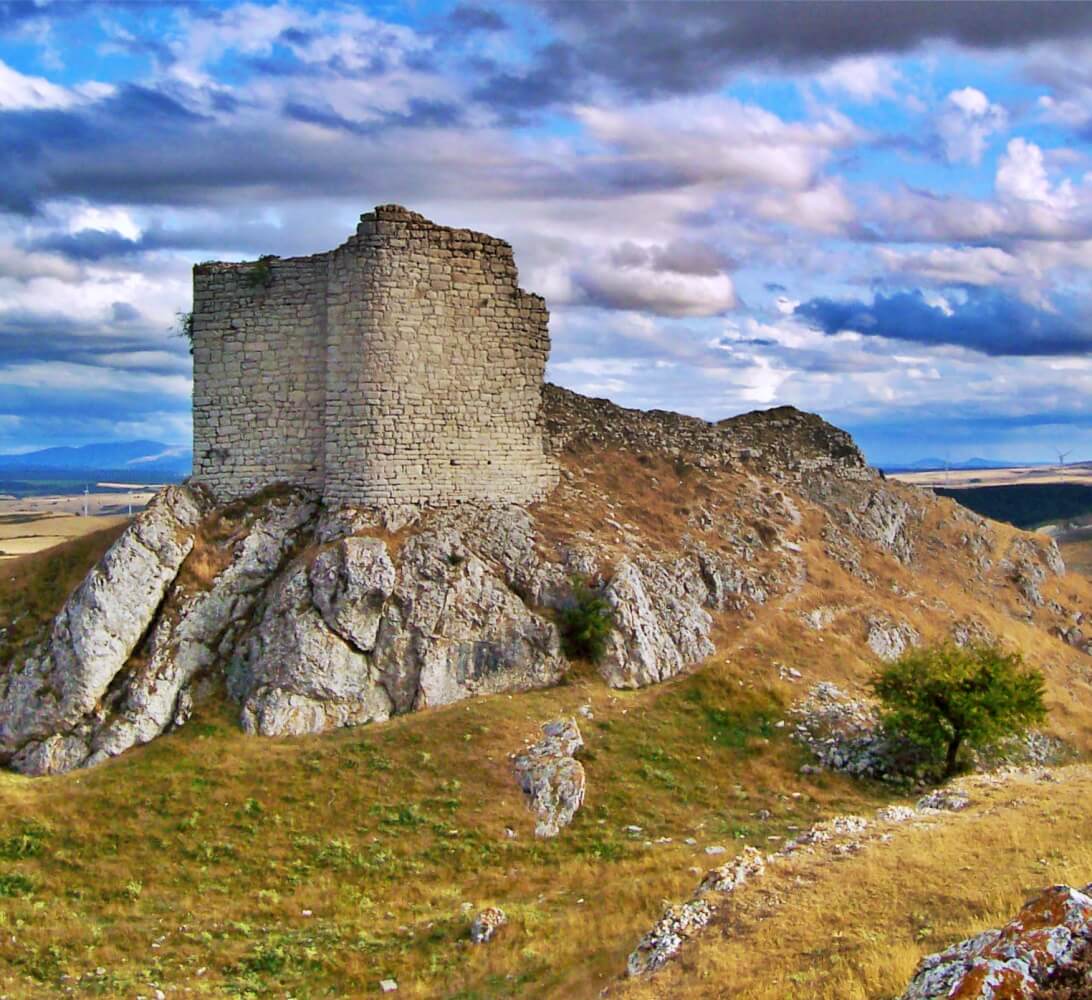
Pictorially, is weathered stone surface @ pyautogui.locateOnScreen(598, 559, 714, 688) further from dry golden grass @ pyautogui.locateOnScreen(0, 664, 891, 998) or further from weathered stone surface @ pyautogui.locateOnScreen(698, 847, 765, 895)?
weathered stone surface @ pyautogui.locateOnScreen(698, 847, 765, 895)

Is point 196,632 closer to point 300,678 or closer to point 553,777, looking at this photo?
point 300,678

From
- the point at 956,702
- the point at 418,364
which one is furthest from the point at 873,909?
the point at 418,364

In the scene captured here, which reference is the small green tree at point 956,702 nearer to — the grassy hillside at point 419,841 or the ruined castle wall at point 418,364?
the grassy hillside at point 419,841

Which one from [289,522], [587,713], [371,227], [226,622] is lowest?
[587,713]

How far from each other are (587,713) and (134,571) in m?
12.9

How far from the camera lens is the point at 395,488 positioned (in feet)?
97.8

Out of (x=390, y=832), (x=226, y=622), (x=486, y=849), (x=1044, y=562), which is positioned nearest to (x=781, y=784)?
(x=486, y=849)

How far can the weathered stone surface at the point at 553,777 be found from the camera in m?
23.2

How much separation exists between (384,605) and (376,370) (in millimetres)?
6612

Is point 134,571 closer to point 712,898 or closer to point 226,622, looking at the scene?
point 226,622

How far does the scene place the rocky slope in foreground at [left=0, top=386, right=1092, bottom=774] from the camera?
27.0m

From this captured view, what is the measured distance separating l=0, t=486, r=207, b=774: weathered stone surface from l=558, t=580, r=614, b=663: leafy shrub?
1084 cm

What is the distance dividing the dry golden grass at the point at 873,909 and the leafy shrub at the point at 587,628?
461 inches

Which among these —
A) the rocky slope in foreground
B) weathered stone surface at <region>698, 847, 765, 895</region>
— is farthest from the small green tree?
weathered stone surface at <region>698, 847, 765, 895</region>
